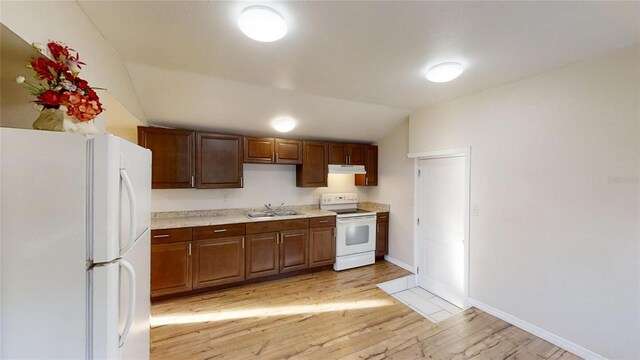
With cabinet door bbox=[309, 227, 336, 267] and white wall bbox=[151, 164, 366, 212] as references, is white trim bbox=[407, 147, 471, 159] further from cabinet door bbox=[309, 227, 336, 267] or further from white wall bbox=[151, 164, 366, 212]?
cabinet door bbox=[309, 227, 336, 267]

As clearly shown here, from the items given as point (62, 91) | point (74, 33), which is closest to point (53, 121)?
point (62, 91)

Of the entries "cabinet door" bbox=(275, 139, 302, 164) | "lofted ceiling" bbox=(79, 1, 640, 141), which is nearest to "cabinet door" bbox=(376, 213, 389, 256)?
"cabinet door" bbox=(275, 139, 302, 164)

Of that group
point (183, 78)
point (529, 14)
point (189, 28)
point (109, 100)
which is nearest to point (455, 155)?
point (529, 14)

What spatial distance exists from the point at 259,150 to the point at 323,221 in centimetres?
146

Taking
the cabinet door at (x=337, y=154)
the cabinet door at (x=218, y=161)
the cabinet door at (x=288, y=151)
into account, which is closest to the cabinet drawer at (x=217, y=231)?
the cabinet door at (x=218, y=161)

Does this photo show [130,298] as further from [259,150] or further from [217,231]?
[259,150]

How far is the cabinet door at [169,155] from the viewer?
3014 mm

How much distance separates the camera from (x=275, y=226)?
348 cm

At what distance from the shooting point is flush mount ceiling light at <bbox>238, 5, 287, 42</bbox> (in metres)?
1.50

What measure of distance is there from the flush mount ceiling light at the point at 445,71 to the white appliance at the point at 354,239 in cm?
238

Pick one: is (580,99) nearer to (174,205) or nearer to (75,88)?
(75,88)

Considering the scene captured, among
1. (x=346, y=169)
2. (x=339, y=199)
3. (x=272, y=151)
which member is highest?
(x=272, y=151)

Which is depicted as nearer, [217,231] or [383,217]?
[217,231]

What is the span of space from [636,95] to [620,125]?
0.72 feet
